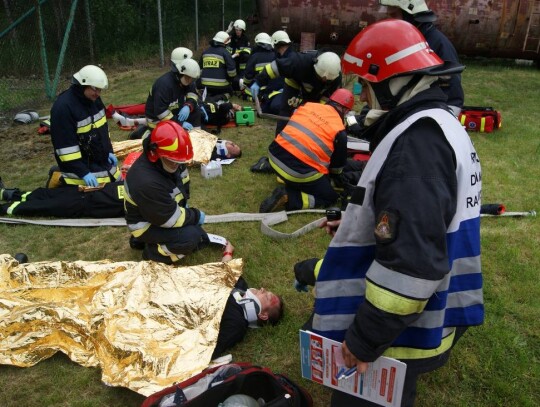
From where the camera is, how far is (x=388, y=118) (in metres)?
1.83

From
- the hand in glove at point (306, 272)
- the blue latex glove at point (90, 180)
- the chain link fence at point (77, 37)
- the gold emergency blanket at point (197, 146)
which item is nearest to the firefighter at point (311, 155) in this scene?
the gold emergency blanket at point (197, 146)

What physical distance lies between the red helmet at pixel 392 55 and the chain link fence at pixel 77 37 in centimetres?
900

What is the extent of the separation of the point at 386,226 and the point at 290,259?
2969 millimetres

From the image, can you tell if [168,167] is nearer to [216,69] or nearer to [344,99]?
[344,99]

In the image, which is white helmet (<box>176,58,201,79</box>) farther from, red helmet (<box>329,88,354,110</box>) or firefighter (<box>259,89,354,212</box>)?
red helmet (<box>329,88,354,110</box>)

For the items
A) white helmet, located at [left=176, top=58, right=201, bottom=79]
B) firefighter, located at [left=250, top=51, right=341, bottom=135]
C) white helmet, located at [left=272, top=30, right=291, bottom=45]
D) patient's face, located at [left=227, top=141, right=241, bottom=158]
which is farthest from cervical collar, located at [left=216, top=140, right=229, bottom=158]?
white helmet, located at [left=272, top=30, right=291, bottom=45]

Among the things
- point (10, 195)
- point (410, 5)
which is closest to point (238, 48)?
point (10, 195)

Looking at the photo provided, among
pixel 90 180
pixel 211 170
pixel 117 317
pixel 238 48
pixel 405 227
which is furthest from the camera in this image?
pixel 238 48

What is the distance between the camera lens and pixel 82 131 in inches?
216

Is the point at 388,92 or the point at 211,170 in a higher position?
the point at 388,92

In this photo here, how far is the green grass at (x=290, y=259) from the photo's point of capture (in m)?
3.10

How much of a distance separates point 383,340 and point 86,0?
1264cm

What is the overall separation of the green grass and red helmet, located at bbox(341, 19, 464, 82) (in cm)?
221

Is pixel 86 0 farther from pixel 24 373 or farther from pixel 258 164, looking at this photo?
pixel 24 373
